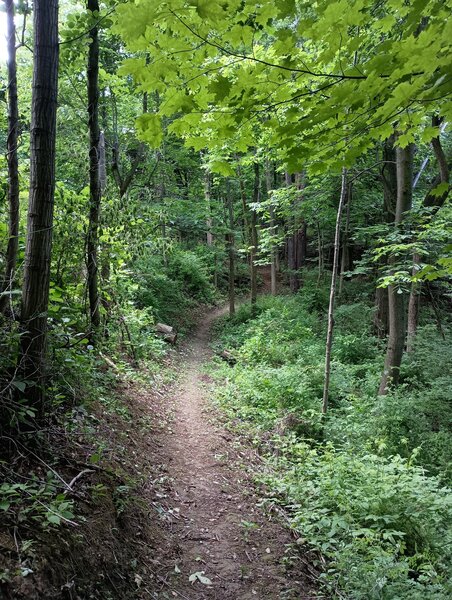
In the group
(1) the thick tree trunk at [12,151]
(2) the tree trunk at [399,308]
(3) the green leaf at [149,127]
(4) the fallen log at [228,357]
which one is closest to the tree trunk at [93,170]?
(1) the thick tree trunk at [12,151]

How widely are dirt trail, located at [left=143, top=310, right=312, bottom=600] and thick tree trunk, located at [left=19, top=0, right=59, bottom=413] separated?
213 cm

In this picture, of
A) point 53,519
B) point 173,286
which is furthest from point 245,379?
point 173,286

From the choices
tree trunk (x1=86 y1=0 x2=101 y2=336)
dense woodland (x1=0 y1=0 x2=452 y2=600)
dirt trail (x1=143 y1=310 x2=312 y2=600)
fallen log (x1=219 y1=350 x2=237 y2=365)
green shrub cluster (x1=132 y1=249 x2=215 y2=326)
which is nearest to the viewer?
dense woodland (x1=0 y1=0 x2=452 y2=600)

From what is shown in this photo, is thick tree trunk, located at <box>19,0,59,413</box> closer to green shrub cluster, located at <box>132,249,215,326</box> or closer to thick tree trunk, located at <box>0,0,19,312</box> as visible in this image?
thick tree trunk, located at <box>0,0,19,312</box>

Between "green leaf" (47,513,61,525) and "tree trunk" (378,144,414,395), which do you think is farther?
"tree trunk" (378,144,414,395)

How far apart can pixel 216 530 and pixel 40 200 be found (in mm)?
4038

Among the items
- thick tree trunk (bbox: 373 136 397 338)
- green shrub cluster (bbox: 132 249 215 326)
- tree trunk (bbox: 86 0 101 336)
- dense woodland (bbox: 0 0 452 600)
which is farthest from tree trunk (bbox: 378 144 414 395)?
green shrub cluster (bbox: 132 249 215 326)

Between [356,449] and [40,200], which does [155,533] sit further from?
[356,449]

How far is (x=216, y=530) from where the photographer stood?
4.31 metres

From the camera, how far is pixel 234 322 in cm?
1805

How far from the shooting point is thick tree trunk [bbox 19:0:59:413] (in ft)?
10.9

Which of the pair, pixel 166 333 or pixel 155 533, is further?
pixel 166 333

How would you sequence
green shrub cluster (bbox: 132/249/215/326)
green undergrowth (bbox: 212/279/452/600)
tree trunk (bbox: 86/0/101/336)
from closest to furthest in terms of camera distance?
green undergrowth (bbox: 212/279/452/600) < tree trunk (bbox: 86/0/101/336) < green shrub cluster (bbox: 132/249/215/326)

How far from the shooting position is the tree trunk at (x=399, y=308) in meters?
8.36
